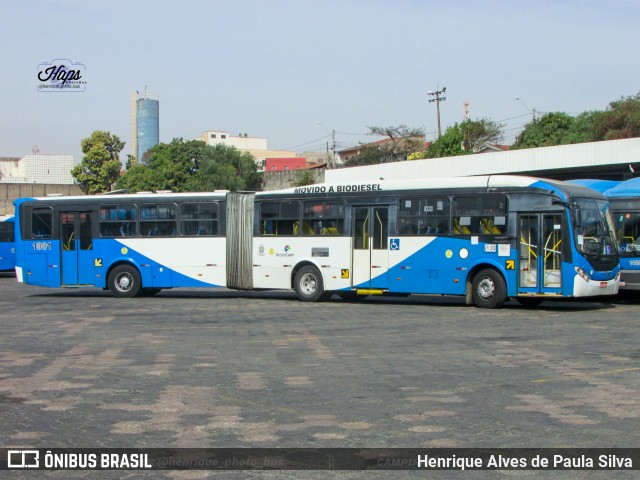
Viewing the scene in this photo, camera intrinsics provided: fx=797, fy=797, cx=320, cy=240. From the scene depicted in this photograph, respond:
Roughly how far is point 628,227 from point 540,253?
162 inches

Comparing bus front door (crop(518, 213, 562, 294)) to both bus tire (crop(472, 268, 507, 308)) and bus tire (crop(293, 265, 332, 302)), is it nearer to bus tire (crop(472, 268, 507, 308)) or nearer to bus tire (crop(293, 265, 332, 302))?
bus tire (crop(472, 268, 507, 308))

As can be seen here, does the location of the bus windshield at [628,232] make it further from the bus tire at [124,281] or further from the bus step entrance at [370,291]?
the bus tire at [124,281]

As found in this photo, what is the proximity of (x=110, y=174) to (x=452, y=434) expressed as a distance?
84694mm

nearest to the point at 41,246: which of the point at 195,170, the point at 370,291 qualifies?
the point at 370,291

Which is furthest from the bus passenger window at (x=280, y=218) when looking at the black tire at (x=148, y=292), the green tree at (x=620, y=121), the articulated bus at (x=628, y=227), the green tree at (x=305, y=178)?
the green tree at (x=305, y=178)

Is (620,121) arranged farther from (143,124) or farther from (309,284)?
(143,124)

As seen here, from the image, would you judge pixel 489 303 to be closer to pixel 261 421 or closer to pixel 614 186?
pixel 614 186

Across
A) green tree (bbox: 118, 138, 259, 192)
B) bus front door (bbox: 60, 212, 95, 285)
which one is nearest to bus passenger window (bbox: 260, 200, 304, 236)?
bus front door (bbox: 60, 212, 95, 285)

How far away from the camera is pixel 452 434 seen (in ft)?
23.3

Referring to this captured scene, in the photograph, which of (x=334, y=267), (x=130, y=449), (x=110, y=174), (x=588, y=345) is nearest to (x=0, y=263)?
(x=334, y=267)

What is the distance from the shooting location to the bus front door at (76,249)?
25281mm

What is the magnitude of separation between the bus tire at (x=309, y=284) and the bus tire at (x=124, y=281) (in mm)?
5380

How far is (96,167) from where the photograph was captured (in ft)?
288

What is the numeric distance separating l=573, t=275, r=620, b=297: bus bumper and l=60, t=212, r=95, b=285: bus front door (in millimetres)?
14685
